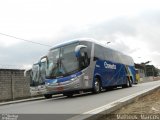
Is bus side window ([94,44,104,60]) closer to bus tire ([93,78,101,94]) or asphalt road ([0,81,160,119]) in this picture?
bus tire ([93,78,101,94])

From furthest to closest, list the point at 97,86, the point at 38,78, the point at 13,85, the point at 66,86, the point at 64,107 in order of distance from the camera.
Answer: the point at 13,85
the point at 38,78
the point at 97,86
the point at 66,86
the point at 64,107

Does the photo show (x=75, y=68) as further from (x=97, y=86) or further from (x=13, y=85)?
(x=13, y=85)

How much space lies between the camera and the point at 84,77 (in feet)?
68.6

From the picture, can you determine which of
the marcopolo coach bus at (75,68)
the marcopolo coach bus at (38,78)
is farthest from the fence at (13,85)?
the marcopolo coach bus at (75,68)

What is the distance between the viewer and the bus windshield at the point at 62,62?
2048cm

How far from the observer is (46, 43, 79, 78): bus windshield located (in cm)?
2048

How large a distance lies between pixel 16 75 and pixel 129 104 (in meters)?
21.2

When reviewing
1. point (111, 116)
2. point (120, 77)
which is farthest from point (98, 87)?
point (111, 116)

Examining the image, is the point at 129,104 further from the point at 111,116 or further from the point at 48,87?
the point at 48,87

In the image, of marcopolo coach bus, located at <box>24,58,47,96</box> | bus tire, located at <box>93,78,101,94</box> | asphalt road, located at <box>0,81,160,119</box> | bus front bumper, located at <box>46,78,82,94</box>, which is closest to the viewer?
asphalt road, located at <box>0,81,160,119</box>

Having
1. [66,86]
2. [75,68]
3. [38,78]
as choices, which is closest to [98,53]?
[75,68]

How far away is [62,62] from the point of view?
2072cm

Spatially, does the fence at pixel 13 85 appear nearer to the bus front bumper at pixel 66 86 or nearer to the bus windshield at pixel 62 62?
the bus windshield at pixel 62 62

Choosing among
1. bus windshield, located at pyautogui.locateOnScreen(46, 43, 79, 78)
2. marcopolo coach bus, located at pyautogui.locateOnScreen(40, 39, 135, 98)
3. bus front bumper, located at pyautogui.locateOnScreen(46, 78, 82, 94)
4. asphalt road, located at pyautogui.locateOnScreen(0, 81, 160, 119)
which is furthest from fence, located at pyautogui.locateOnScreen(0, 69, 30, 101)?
asphalt road, located at pyautogui.locateOnScreen(0, 81, 160, 119)
